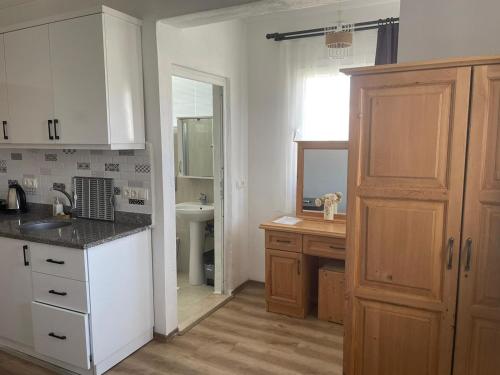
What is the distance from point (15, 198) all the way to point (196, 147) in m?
1.73

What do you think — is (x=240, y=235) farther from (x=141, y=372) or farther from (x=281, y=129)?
(x=141, y=372)

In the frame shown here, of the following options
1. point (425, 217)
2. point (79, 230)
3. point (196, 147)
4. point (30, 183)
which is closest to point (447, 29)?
point (425, 217)

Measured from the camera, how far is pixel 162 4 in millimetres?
2516

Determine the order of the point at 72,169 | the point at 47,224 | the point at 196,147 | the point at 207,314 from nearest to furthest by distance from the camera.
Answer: the point at 47,224
the point at 72,169
the point at 207,314
the point at 196,147

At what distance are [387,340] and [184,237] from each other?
282 cm

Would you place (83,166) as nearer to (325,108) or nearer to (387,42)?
(325,108)

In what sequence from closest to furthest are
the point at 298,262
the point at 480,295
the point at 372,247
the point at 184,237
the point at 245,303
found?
the point at 480,295 → the point at 372,247 → the point at 298,262 → the point at 245,303 → the point at 184,237

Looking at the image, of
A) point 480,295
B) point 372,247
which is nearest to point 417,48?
point 372,247

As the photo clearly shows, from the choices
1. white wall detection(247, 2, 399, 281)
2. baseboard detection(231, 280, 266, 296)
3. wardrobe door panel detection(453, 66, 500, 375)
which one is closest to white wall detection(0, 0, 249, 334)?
baseboard detection(231, 280, 266, 296)

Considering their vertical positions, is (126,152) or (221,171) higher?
(126,152)

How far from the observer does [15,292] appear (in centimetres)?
262

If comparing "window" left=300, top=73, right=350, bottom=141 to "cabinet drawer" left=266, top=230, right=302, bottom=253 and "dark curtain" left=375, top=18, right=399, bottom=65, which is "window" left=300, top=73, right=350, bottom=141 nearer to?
"dark curtain" left=375, top=18, right=399, bottom=65

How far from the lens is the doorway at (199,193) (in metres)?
3.50

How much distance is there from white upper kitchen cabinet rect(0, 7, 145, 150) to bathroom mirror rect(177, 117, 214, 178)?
1.34 m
